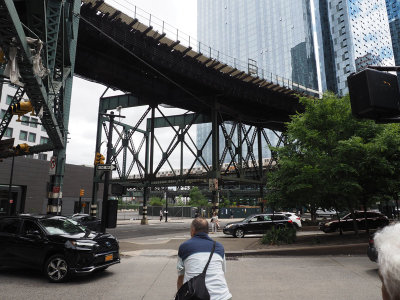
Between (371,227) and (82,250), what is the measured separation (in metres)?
18.8

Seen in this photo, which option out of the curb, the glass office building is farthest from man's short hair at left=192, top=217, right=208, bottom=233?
the glass office building

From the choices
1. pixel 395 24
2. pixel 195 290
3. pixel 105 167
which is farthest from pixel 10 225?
pixel 395 24

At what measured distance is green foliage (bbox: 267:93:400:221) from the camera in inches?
500

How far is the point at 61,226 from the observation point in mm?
8703

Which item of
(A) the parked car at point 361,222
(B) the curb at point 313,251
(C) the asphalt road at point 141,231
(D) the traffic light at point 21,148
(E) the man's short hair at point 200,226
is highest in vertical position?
(D) the traffic light at point 21,148

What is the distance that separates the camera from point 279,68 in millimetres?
135750

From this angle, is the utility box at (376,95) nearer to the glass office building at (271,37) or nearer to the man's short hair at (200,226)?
the man's short hair at (200,226)

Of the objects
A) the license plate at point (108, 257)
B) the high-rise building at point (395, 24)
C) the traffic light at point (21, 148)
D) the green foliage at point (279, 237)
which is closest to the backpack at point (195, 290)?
the license plate at point (108, 257)

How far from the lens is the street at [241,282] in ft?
21.8

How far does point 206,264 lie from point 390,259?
2115 mm

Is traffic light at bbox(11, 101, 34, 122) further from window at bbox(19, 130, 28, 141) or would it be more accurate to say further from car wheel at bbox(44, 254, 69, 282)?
window at bbox(19, 130, 28, 141)

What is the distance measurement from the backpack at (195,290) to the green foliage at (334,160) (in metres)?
11.1

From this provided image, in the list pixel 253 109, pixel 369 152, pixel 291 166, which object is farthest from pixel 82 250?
pixel 253 109

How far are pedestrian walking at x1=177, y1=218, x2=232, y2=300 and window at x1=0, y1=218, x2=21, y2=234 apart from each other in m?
7.19
